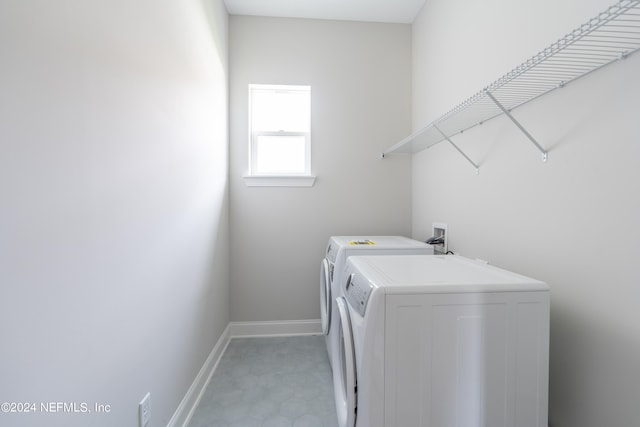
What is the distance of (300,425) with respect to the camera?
54.8 inches

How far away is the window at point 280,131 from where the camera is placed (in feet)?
7.81

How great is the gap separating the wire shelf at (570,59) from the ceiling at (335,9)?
1461mm

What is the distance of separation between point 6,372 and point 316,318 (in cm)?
204

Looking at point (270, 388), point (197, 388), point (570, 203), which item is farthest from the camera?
point (270, 388)

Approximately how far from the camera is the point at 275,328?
2350mm

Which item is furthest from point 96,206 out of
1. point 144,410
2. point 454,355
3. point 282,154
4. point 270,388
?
point 282,154

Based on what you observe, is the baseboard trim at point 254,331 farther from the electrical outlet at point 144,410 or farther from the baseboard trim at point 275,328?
the electrical outlet at point 144,410

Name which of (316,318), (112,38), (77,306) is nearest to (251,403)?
(316,318)

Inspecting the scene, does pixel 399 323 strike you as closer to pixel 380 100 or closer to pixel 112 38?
pixel 112 38

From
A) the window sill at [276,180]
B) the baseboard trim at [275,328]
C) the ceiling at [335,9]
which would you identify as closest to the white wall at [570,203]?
the ceiling at [335,9]

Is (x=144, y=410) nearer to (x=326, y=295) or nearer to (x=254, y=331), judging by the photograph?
(x=326, y=295)

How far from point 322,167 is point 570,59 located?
1.70 metres

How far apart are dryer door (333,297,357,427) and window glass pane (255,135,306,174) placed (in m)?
1.54

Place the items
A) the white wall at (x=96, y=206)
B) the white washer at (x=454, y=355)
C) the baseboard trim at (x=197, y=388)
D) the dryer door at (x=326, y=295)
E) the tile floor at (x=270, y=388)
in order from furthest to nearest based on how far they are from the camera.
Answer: the dryer door at (x=326, y=295) → the tile floor at (x=270, y=388) → the baseboard trim at (x=197, y=388) → the white washer at (x=454, y=355) → the white wall at (x=96, y=206)
